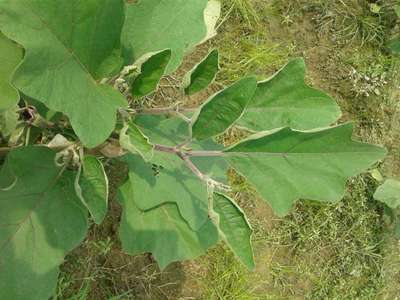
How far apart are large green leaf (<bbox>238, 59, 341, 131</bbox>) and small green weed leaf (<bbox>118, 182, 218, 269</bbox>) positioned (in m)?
0.33

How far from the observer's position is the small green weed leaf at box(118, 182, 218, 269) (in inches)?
64.4

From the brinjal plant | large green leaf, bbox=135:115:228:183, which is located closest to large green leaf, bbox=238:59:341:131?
the brinjal plant

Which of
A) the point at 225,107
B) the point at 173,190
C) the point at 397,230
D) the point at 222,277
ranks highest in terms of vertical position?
the point at 225,107

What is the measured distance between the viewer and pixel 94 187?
1339 millimetres

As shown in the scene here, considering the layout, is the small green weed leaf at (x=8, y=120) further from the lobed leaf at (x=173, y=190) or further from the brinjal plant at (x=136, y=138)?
the lobed leaf at (x=173, y=190)

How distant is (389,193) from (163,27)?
162 centimetres

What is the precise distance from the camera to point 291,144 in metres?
1.29

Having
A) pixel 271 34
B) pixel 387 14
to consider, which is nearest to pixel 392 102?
pixel 387 14

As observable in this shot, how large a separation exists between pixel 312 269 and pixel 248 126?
1405mm

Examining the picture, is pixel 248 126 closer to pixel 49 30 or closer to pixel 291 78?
pixel 291 78

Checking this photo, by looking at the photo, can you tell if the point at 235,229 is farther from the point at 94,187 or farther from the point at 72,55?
the point at 72,55

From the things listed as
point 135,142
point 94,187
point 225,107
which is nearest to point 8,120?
point 94,187

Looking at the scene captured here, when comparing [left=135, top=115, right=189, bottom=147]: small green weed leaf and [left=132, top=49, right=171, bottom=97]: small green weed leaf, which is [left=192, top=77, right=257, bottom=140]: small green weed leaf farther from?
[left=135, top=115, right=189, bottom=147]: small green weed leaf

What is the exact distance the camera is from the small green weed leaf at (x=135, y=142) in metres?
1.17
